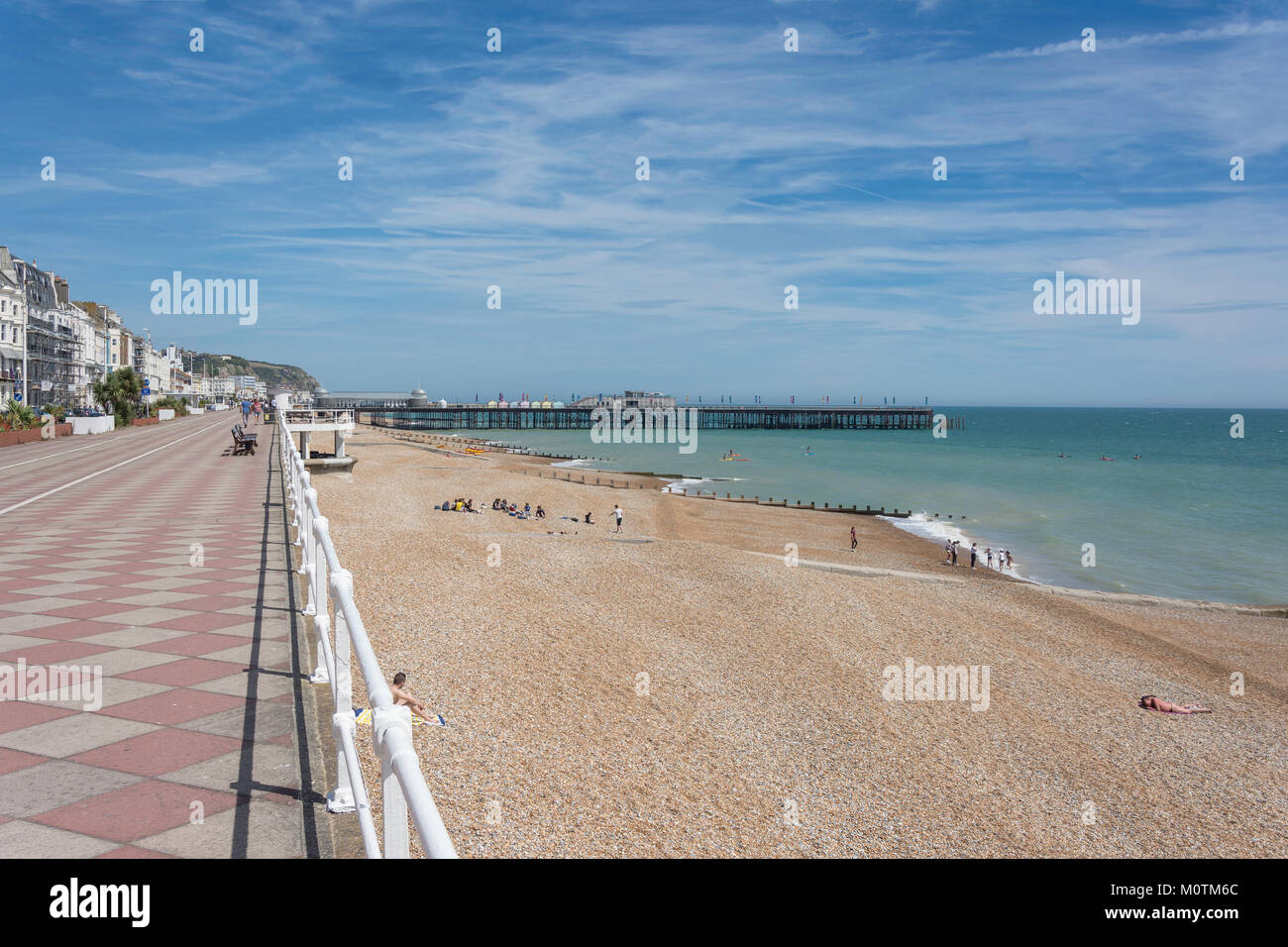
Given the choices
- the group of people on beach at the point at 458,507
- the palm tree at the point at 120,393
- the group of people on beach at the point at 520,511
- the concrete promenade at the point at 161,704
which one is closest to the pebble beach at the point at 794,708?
the concrete promenade at the point at 161,704

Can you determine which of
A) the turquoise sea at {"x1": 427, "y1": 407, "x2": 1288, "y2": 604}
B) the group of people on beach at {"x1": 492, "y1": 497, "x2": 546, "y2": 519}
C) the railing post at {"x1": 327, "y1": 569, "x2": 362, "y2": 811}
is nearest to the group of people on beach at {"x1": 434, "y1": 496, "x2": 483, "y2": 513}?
the group of people on beach at {"x1": 492, "y1": 497, "x2": 546, "y2": 519}

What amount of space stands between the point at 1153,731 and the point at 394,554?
662 inches

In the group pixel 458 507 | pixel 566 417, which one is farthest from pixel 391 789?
pixel 566 417

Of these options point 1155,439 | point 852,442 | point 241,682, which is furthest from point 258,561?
point 1155,439

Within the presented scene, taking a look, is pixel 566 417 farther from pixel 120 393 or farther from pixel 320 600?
pixel 320 600

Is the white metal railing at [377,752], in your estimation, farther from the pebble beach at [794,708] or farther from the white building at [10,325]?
the white building at [10,325]

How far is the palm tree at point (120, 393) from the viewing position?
183 feet

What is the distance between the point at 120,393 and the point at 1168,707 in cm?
6325

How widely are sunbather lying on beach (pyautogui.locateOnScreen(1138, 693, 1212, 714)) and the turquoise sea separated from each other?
14440 millimetres

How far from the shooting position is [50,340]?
2827 inches

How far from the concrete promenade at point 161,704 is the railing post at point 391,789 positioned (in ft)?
3.82

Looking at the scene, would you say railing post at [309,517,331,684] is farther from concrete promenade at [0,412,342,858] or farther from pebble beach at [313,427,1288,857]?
pebble beach at [313,427,1288,857]

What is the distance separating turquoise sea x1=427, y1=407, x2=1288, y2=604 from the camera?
33.5m
